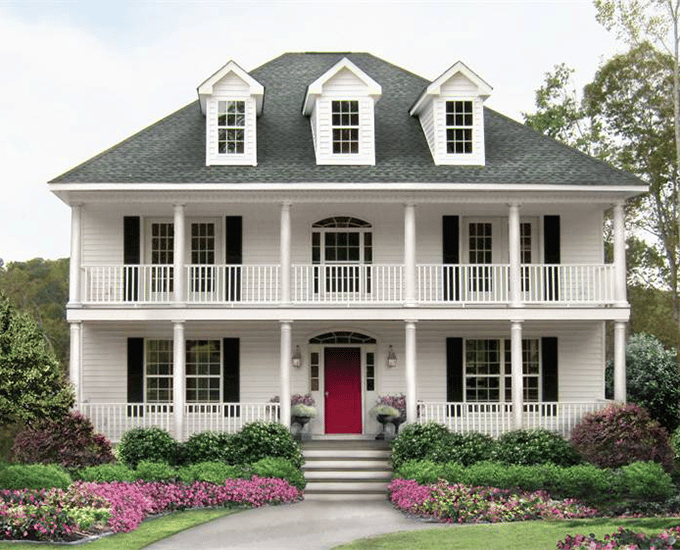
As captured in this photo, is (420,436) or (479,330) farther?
(479,330)

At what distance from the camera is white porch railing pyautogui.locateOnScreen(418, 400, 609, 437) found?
24.3 metres

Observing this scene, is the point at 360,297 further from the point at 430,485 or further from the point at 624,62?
the point at 624,62

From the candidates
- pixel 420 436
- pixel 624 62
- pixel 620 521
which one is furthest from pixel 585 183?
pixel 624 62

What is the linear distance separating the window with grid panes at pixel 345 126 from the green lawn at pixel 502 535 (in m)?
10.7

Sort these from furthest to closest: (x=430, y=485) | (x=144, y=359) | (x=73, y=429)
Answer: (x=144, y=359) < (x=73, y=429) < (x=430, y=485)

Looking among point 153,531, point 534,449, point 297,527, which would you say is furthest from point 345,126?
point 153,531

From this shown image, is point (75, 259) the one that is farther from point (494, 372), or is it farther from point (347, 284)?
point (494, 372)

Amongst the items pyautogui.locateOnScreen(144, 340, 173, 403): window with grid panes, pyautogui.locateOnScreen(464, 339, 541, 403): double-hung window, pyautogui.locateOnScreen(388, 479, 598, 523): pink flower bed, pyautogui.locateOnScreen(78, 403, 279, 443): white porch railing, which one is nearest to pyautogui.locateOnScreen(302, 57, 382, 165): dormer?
pyautogui.locateOnScreen(464, 339, 541, 403): double-hung window

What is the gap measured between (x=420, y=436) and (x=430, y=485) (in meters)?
2.69

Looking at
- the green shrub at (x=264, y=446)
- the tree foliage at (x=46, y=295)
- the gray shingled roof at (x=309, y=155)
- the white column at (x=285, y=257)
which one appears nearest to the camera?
the green shrub at (x=264, y=446)

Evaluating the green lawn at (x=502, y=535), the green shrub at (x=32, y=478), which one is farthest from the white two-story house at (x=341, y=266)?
the green lawn at (x=502, y=535)

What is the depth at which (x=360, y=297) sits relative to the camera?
24.2 metres

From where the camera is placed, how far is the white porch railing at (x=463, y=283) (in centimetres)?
2449

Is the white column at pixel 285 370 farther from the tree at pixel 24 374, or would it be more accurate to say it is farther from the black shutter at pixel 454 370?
the tree at pixel 24 374
